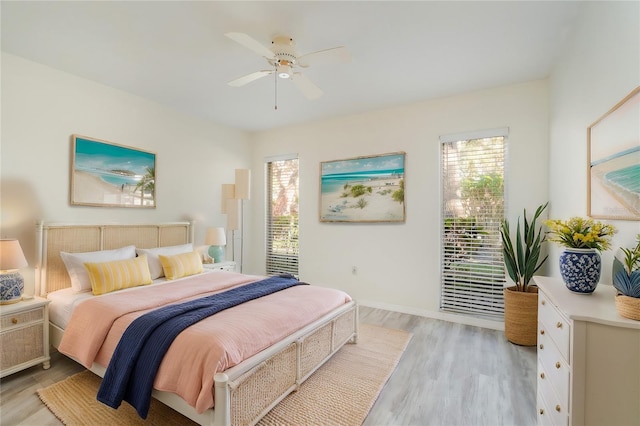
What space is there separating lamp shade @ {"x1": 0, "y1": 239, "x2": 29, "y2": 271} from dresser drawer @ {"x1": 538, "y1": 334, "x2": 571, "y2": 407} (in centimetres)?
375

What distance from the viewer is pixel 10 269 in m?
2.46

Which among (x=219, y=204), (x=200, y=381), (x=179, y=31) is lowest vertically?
(x=200, y=381)

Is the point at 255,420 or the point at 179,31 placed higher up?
the point at 179,31

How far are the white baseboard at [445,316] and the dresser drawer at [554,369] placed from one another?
1.80 m

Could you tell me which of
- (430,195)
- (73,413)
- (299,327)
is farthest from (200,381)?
(430,195)

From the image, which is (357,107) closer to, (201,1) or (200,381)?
(201,1)

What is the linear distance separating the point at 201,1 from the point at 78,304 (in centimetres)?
254

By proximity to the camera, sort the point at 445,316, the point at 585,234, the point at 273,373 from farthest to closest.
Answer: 1. the point at 445,316
2. the point at 273,373
3. the point at 585,234

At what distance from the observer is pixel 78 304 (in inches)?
96.9

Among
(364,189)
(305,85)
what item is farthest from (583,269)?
(364,189)

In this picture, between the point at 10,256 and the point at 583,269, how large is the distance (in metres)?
3.97

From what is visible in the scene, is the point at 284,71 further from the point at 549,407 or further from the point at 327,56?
the point at 549,407

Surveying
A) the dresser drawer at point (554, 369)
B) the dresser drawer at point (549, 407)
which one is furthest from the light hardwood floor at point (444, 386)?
the dresser drawer at point (554, 369)

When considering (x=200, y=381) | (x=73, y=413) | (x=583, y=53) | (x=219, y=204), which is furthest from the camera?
(x=219, y=204)
